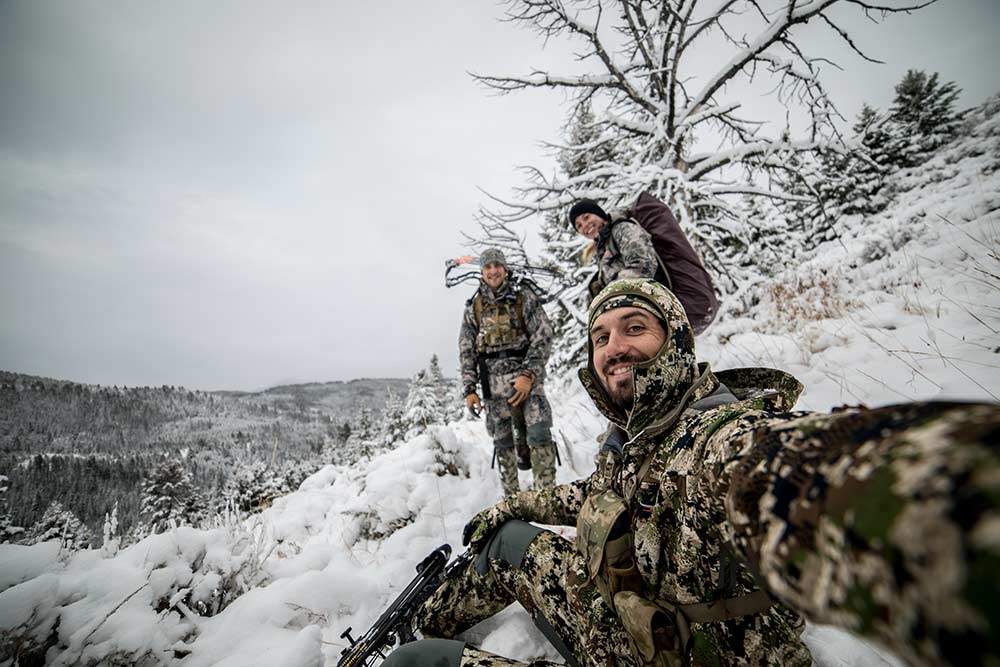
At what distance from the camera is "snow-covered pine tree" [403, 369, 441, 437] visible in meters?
24.8

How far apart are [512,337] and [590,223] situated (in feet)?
4.83

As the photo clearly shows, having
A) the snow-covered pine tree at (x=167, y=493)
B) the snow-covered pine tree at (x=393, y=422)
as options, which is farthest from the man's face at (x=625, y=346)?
the snow-covered pine tree at (x=167, y=493)

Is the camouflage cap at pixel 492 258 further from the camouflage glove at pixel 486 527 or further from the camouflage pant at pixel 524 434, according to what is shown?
the camouflage glove at pixel 486 527

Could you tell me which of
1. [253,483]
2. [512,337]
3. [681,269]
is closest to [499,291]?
[512,337]

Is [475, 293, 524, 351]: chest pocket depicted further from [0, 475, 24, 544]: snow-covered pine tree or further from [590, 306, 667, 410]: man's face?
[0, 475, 24, 544]: snow-covered pine tree

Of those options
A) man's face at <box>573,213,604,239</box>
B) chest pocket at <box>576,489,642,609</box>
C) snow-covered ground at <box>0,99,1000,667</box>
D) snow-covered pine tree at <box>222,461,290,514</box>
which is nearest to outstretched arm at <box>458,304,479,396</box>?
snow-covered ground at <box>0,99,1000,667</box>

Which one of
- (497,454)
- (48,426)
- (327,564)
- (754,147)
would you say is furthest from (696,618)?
(48,426)

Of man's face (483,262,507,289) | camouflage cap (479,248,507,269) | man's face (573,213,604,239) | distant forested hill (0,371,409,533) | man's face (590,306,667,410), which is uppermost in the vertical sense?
man's face (573,213,604,239)

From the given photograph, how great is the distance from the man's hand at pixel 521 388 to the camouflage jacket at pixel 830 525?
2.36 meters

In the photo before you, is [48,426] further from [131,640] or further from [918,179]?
[918,179]

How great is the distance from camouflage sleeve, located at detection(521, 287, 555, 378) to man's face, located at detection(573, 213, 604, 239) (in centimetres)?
96

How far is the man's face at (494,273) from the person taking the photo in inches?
165

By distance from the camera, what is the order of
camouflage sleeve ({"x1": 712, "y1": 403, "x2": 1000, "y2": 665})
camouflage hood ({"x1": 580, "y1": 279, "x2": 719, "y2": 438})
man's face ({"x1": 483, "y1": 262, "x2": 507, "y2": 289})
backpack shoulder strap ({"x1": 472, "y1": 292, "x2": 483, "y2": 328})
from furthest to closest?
backpack shoulder strap ({"x1": 472, "y1": 292, "x2": 483, "y2": 328})
man's face ({"x1": 483, "y1": 262, "x2": 507, "y2": 289})
camouflage hood ({"x1": 580, "y1": 279, "x2": 719, "y2": 438})
camouflage sleeve ({"x1": 712, "y1": 403, "x2": 1000, "y2": 665})

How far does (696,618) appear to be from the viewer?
1244 millimetres
